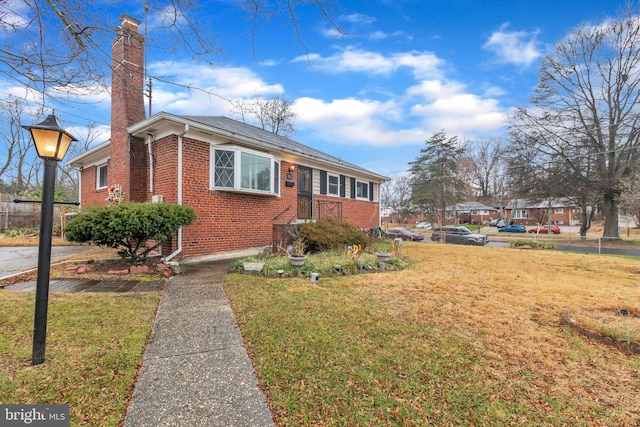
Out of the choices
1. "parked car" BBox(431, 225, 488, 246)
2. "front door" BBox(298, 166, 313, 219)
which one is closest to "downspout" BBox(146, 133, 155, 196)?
"front door" BBox(298, 166, 313, 219)

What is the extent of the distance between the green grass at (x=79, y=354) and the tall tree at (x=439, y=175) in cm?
3225

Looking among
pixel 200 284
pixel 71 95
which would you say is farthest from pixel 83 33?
pixel 200 284

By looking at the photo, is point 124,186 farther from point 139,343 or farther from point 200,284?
point 139,343

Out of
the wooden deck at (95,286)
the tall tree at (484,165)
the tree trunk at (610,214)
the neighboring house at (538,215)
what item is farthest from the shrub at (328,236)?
the neighboring house at (538,215)

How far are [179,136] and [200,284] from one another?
13.4 ft

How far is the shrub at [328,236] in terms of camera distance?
25.4 ft

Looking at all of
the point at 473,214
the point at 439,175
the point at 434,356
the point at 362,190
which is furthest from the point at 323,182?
the point at 473,214

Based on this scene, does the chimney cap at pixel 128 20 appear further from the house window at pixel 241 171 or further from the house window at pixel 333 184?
the house window at pixel 333 184

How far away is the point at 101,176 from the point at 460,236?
1947 cm

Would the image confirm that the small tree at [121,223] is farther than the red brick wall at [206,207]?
No

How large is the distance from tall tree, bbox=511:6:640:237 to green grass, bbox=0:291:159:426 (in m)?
24.1

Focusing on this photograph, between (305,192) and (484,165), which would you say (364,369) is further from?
(484,165)

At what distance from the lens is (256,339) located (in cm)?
285

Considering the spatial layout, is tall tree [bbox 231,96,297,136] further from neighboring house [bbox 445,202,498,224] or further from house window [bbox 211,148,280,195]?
neighboring house [bbox 445,202,498,224]
